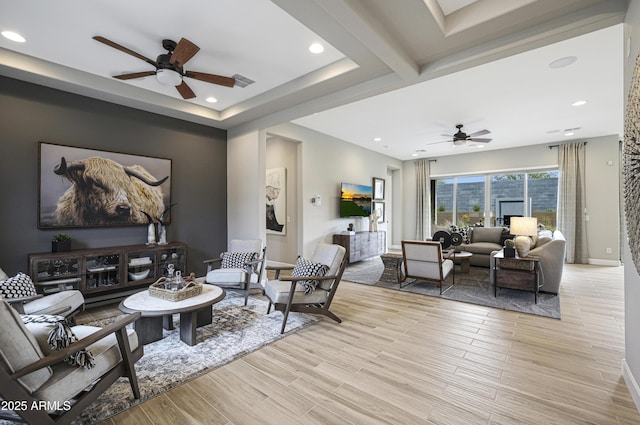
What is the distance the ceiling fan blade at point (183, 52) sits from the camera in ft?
8.07

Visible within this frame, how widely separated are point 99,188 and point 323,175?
422 cm

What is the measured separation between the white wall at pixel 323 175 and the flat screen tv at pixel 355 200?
0.16 metres

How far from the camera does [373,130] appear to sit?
6418 mm

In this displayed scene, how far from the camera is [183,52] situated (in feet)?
8.61

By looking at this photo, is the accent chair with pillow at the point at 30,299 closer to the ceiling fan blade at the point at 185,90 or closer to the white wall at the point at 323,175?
the ceiling fan blade at the point at 185,90

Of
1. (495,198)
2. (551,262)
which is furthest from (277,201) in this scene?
(495,198)

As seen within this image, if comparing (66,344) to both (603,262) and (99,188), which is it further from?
(603,262)

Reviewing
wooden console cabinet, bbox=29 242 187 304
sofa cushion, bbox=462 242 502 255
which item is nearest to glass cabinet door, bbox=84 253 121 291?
wooden console cabinet, bbox=29 242 187 304

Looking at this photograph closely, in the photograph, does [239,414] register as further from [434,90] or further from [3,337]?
[434,90]

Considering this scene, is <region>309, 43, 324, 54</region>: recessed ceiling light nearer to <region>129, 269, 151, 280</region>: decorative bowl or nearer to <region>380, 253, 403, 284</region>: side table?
<region>380, 253, 403, 284</region>: side table

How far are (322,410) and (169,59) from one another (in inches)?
135

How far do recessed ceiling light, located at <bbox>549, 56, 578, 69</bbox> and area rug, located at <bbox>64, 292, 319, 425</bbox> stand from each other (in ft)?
13.8

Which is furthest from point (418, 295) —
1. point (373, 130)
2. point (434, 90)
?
point (373, 130)

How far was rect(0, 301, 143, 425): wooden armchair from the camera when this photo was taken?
133cm
